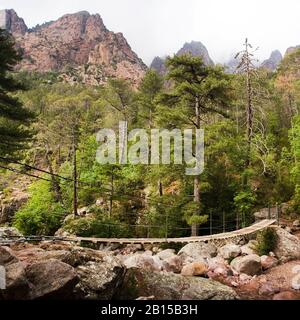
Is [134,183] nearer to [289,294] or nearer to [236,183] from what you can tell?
[236,183]

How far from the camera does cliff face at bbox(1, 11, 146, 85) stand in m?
112

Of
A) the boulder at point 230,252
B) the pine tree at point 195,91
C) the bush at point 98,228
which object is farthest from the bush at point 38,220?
the boulder at point 230,252

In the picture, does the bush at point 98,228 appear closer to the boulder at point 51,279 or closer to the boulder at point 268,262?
the boulder at point 268,262

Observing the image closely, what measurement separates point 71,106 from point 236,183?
13.4 m

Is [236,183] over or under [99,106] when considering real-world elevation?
under

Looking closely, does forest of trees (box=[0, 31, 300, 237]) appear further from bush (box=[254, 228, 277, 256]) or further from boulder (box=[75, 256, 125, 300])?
boulder (box=[75, 256, 125, 300])

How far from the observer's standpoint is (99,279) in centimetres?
721

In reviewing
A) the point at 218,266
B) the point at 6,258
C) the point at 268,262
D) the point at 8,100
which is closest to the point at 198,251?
the point at 218,266

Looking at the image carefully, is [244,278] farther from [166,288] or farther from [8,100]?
[8,100]

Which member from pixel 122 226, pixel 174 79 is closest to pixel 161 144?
pixel 174 79

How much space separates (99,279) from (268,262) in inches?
283

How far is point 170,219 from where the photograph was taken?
1784 centimetres

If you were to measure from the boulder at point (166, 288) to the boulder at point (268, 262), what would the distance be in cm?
366

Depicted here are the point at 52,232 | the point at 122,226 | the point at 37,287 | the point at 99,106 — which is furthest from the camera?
the point at 99,106
